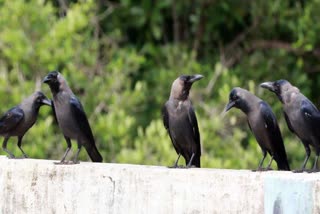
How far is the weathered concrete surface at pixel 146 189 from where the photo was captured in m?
5.84

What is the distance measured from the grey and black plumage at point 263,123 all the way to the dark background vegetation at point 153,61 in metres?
3.34

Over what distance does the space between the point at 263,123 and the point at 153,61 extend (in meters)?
6.29

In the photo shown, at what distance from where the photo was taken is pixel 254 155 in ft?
35.7

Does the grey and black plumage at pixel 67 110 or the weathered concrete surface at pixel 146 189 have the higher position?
the grey and black plumage at pixel 67 110

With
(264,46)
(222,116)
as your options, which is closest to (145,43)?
(264,46)

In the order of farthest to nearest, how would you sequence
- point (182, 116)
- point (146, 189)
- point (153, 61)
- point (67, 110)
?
point (153, 61) < point (67, 110) < point (182, 116) < point (146, 189)

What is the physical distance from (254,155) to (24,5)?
3135mm

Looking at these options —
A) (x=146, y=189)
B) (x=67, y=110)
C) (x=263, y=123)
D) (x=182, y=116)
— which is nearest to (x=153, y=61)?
(x=67, y=110)

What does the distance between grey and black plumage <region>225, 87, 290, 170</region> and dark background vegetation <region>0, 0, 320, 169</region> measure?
334 cm

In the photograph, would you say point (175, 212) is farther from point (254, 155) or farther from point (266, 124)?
point (254, 155)

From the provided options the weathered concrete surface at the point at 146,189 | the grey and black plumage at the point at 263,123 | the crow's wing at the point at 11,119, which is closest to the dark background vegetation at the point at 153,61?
the crow's wing at the point at 11,119

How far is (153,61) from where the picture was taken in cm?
1310

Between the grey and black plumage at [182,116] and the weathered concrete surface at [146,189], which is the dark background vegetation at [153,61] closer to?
the grey and black plumage at [182,116]

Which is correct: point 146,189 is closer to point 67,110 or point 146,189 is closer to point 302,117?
point 302,117
